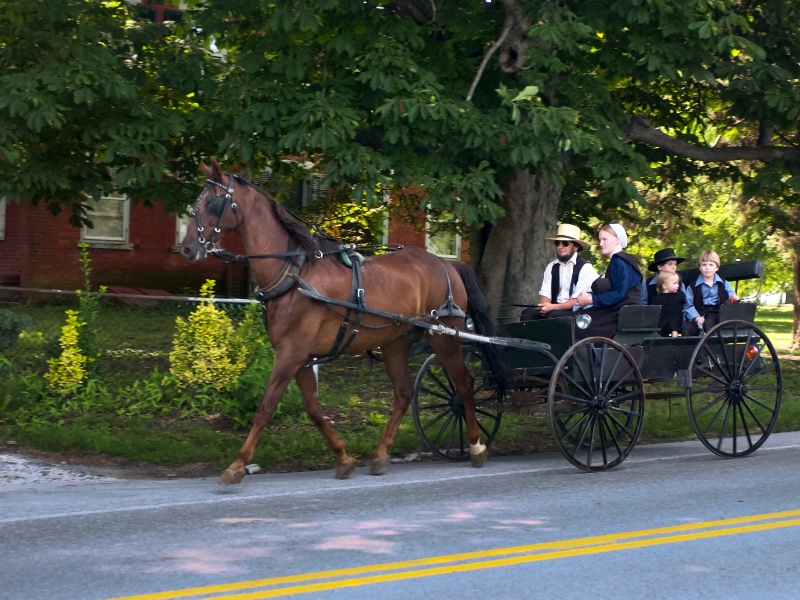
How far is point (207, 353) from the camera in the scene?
1116 centimetres

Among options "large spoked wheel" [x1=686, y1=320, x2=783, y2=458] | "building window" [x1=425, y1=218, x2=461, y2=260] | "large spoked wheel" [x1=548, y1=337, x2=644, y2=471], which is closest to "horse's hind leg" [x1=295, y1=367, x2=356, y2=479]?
"large spoked wheel" [x1=548, y1=337, x2=644, y2=471]

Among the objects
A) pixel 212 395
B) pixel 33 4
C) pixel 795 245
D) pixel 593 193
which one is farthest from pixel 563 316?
pixel 795 245

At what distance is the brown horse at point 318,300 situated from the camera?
8500 millimetres

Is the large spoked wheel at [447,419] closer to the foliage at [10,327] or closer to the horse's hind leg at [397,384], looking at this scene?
the horse's hind leg at [397,384]

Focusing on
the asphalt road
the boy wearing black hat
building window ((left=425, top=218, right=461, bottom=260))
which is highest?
building window ((left=425, top=218, right=461, bottom=260))

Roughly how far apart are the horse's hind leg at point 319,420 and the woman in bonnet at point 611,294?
2381mm

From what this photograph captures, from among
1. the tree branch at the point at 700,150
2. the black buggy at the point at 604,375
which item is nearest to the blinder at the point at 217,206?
the black buggy at the point at 604,375

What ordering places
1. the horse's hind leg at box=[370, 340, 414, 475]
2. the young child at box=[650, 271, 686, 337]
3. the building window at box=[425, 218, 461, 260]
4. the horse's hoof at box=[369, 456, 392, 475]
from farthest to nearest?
1. the building window at box=[425, 218, 461, 260]
2. the young child at box=[650, 271, 686, 337]
3. the horse's hind leg at box=[370, 340, 414, 475]
4. the horse's hoof at box=[369, 456, 392, 475]

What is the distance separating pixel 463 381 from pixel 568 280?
1.43 metres

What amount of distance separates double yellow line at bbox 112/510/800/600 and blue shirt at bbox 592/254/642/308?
273cm

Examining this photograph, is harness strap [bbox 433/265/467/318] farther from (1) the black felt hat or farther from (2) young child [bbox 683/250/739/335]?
(2) young child [bbox 683/250/739/335]

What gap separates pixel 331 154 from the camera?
10.9 metres

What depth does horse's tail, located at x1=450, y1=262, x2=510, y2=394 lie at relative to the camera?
9.73m

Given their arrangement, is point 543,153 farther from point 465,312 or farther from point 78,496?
point 78,496
